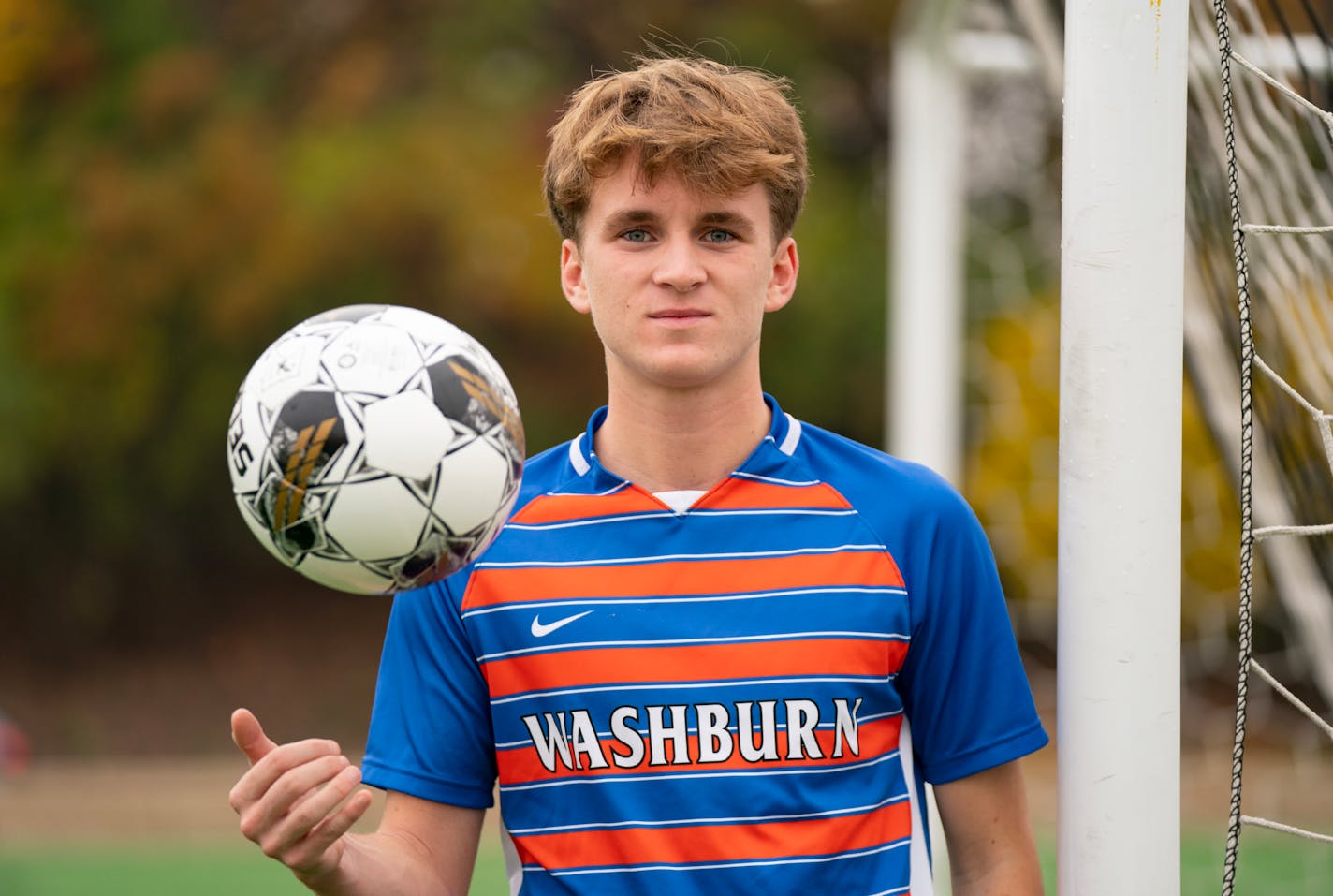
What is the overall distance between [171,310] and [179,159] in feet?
4.02

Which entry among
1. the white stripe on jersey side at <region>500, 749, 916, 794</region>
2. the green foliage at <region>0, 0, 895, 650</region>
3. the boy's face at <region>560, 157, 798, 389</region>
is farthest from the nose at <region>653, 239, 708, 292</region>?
the green foliage at <region>0, 0, 895, 650</region>

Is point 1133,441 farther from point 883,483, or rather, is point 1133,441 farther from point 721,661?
point 721,661

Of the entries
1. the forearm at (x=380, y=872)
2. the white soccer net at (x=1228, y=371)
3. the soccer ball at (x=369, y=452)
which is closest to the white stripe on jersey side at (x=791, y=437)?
the soccer ball at (x=369, y=452)

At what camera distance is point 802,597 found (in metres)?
2.06

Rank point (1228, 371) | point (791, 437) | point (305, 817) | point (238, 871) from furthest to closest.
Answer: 1. point (238, 871)
2. point (1228, 371)
3. point (791, 437)
4. point (305, 817)

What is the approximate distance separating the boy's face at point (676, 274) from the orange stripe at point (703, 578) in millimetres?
262

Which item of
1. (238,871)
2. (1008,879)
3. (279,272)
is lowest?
(238,871)

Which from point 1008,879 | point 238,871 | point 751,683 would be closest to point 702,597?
point 751,683

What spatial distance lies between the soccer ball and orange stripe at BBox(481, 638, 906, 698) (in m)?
0.27

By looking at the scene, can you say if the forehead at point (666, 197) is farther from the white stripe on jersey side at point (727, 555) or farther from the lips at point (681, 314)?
the white stripe on jersey side at point (727, 555)

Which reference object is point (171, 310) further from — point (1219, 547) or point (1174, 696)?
point (1174, 696)

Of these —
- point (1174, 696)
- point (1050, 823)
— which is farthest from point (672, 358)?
point (1050, 823)

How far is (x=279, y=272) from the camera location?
472 inches

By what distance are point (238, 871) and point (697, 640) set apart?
559 centimetres
